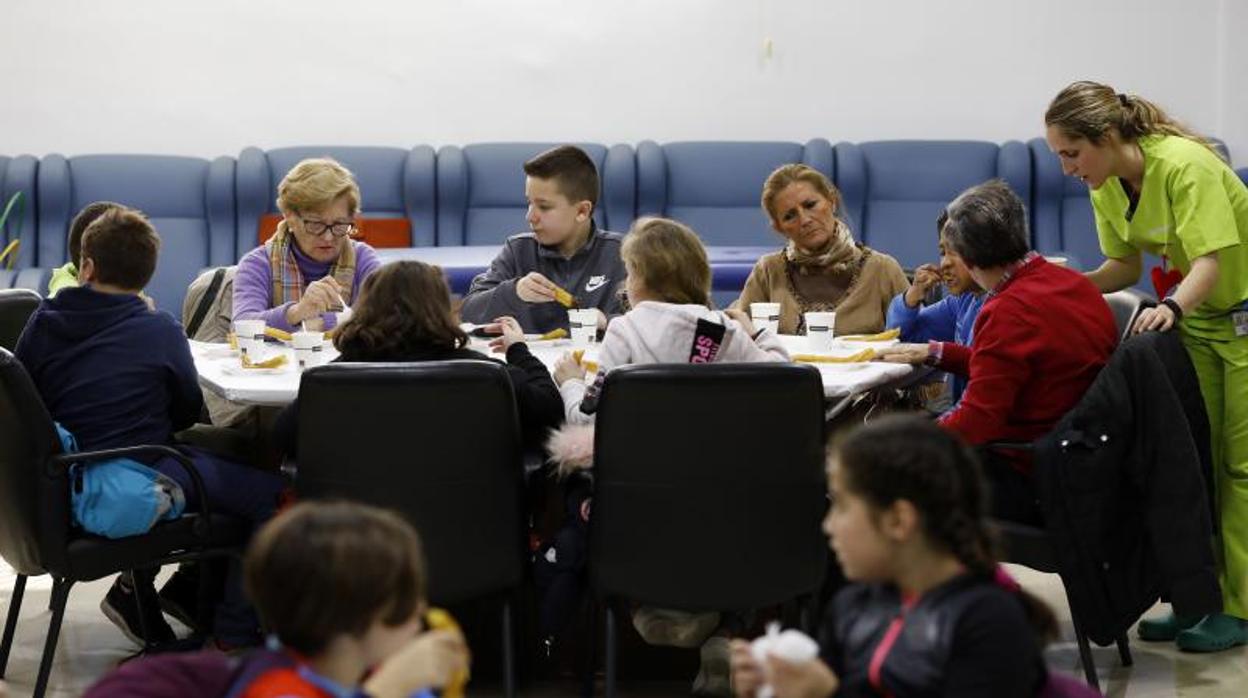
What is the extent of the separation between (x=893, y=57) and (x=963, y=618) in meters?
7.25

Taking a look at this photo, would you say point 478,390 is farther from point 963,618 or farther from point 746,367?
point 963,618

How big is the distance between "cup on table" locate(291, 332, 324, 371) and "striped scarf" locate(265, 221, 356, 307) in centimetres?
69

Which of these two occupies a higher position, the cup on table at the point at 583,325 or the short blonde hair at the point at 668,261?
the short blonde hair at the point at 668,261

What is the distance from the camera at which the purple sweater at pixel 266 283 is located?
4.68 m

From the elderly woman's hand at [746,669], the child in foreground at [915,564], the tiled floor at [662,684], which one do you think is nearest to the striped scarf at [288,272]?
the tiled floor at [662,684]

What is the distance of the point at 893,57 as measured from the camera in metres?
8.94

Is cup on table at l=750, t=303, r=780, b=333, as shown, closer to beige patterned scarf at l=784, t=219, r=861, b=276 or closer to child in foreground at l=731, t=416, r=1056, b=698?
beige patterned scarf at l=784, t=219, r=861, b=276

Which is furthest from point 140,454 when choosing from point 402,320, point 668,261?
point 668,261

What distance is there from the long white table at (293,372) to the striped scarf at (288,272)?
305mm

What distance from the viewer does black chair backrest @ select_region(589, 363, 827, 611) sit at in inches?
132

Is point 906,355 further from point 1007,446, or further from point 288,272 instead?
point 288,272

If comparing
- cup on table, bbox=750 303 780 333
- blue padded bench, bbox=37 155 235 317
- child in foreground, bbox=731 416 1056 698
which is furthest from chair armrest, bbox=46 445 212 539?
blue padded bench, bbox=37 155 235 317

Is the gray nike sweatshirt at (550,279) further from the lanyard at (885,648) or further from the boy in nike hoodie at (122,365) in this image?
the lanyard at (885,648)

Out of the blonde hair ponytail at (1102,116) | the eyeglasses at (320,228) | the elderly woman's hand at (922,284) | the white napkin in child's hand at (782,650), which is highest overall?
the blonde hair ponytail at (1102,116)
